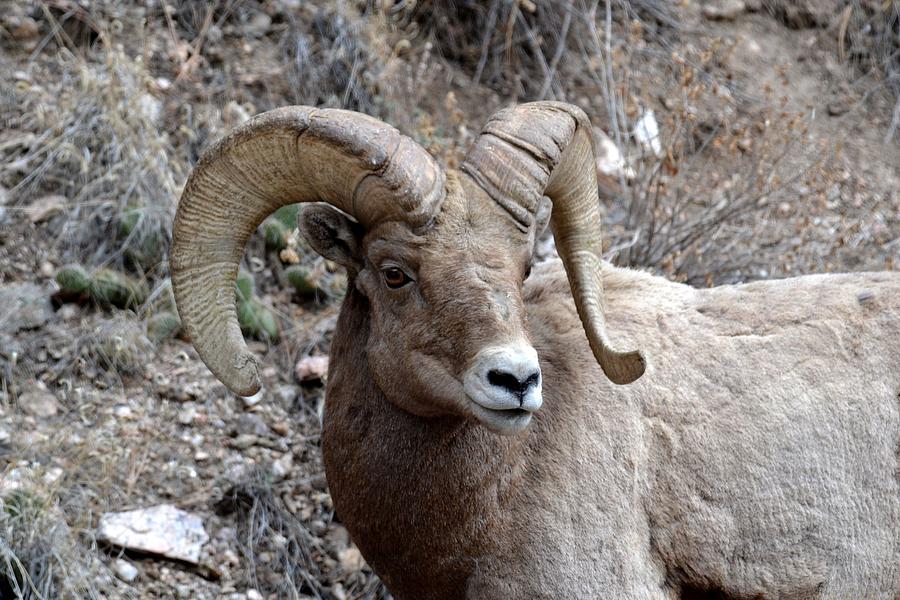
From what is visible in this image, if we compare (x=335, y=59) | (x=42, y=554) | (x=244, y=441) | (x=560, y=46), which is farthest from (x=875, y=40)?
(x=42, y=554)

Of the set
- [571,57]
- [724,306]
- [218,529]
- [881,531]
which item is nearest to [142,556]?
[218,529]

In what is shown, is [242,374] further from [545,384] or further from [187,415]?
[187,415]

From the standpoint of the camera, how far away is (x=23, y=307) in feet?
27.4

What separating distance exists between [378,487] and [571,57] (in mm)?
8172

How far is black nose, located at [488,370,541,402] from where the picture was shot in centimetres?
463

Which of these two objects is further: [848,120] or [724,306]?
[848,120]

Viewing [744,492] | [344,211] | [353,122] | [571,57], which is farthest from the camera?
[571,57]

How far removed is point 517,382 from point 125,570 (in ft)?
11.1

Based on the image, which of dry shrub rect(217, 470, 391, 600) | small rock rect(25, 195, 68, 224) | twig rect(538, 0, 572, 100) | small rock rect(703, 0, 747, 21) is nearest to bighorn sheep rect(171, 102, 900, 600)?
dry shrub rect(217, 470, 391, 600)

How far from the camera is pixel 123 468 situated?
294 inches

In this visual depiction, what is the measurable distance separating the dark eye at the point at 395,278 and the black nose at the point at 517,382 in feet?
2.52

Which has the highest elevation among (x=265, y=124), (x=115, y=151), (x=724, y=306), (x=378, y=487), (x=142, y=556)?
(x=265, y=124)

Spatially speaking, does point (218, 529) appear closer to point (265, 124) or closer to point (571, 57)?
point (265, 124)

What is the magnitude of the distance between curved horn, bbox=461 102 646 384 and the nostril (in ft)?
2.10
